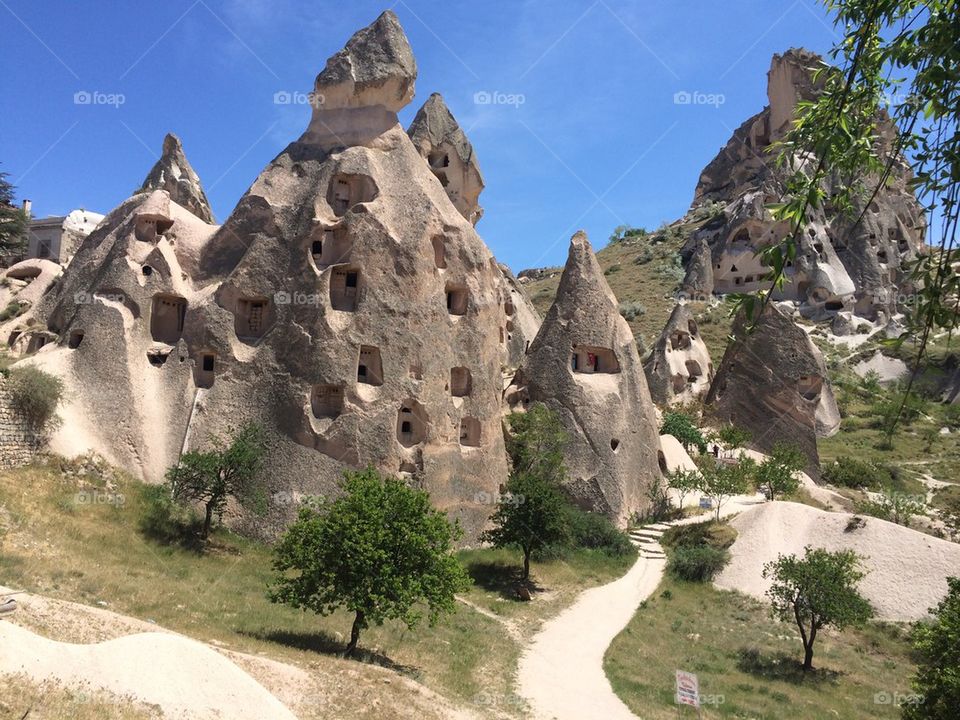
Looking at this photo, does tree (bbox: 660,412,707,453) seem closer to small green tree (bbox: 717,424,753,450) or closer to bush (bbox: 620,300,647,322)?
small green tree (bbox: 717,424,753,450)

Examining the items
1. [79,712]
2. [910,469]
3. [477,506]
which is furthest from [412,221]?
[910,469]

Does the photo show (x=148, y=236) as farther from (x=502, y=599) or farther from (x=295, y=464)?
(x=502, y=599)

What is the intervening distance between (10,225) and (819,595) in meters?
42.3

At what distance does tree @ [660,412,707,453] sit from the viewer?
1540 inches

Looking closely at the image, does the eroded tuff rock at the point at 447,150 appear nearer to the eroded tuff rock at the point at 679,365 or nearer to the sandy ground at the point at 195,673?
the eroded tuff rock at the point at 679,365

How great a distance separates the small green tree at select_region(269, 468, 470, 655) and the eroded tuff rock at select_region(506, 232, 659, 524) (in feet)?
45.0

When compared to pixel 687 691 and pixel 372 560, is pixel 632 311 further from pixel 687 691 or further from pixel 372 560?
pixel 687 691

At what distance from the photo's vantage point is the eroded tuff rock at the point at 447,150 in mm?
37656

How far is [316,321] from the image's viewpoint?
24625 millimetres

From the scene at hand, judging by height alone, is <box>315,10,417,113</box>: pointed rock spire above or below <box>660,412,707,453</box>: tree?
above

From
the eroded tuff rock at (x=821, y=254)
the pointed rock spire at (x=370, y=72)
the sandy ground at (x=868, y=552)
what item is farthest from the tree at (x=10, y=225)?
the eroded tuff rock at (x=821, y=254)

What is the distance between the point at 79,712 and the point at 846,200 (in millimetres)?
8838

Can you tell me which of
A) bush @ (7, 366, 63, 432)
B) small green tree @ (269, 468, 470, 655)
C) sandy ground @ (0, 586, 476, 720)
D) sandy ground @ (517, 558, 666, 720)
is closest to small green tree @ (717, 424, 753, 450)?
Answer: sandy ground @ (517, 558, 666, 720)
